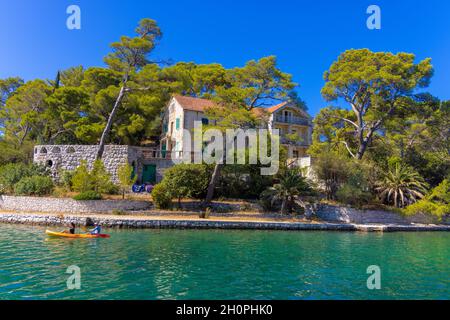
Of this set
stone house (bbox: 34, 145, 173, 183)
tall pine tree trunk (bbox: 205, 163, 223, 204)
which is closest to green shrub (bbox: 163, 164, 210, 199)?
tall pine tree trunk (bbox: 205, 163, 223, 204)

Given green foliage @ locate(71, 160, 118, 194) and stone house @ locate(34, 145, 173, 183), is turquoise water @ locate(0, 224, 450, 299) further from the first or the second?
stone house @ locate(34, 145, 173, 183)

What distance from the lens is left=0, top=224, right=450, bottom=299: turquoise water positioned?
9.24m

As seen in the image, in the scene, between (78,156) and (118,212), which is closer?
(118,212)

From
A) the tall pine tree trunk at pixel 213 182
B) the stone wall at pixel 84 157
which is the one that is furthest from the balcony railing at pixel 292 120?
the stone wall at pixel 84 157

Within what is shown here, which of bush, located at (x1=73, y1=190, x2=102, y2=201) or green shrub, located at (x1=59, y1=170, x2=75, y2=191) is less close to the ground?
green shrub, located at (x1=59, y1=170, x2=75, y2=191)

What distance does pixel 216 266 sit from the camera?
1204cm

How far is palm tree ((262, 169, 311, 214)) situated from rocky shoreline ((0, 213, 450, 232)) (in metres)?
3.03

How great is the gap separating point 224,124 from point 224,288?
1836 centimetres

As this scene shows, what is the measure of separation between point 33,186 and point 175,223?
13.6m

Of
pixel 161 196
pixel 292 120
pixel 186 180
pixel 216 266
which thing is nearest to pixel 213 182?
pixel 186 180

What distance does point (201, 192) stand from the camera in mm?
28047

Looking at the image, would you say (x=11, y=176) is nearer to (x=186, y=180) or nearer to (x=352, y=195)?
(x=186, y=180)

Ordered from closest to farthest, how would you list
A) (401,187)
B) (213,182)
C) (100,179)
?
(100,179), (213,182), (401,187)
